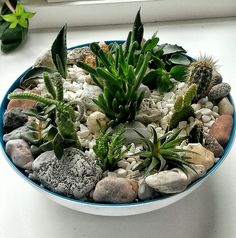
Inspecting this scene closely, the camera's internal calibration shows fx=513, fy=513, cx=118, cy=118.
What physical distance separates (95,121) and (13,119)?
0.44 feet

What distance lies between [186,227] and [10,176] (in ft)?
1.07

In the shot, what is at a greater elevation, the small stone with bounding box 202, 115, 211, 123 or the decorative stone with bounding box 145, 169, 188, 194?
the small stone with bounding box 202, 115, 211, 123

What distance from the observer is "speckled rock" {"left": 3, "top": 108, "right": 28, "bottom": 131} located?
32.6 inches

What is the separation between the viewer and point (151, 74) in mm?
856

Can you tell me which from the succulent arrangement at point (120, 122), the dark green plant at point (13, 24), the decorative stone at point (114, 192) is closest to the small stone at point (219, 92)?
the succulent arrangement at point (120, 122)

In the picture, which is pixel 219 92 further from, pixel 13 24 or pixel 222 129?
pixel 13 24

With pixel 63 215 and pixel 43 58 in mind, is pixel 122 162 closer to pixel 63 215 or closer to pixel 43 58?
pixel 63 215

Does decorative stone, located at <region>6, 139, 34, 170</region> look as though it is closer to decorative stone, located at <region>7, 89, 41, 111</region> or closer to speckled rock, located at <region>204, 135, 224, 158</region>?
decorative stone, located at <region>7, 89, 41, 111</region>

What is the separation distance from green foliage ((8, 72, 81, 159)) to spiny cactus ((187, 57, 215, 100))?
21cm

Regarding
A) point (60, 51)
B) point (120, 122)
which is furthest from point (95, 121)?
point (60, 51)

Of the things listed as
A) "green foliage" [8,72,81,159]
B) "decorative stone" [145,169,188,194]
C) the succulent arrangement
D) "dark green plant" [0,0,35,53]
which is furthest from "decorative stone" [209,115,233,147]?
"dark green plant" [0,0,35,53]

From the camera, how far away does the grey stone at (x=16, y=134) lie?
81cm

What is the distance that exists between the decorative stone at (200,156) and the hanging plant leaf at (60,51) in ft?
0.84

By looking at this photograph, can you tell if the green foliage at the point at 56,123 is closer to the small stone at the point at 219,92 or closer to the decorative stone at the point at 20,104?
the decorative stone at the point at 20,104
